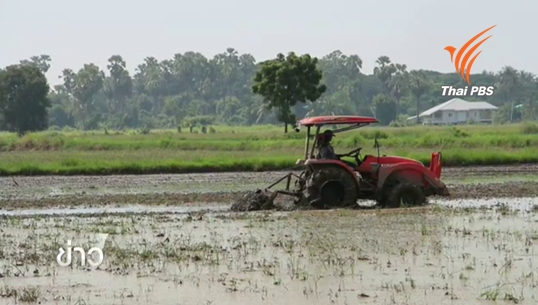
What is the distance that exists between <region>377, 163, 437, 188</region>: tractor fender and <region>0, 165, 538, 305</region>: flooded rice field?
0.60m

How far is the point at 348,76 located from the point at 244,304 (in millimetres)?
114668

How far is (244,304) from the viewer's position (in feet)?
27.9

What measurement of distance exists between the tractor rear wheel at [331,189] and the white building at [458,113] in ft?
237

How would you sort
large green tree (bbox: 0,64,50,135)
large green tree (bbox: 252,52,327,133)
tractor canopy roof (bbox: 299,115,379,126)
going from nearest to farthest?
tractor canopy roof (bbox: 299,115,379,126) → large green tree (bbox: 252,52,327,133) → large green tree (bbox: 0,64,50,135)

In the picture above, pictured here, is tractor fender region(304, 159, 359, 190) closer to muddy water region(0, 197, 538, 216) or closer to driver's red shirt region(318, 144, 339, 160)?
driver's red shirt region(318, 144, 339, 160)

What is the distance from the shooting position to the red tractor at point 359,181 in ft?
52.3

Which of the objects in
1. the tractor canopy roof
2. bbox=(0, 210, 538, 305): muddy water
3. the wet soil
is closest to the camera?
bbox=(0, 210, 538, 305): muddy water

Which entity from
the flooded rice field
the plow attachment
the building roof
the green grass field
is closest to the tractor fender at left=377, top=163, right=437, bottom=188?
the flooded rice field

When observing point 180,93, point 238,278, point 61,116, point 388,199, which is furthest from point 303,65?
point 180,93

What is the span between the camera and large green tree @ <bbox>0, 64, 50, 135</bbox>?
65.9 meters

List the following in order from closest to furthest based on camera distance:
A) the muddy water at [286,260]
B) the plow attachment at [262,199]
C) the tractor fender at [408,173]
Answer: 1. the muddy water at [286,260]
2. the tractor fender at [408,173]
3. the plow attachment at [262,199]

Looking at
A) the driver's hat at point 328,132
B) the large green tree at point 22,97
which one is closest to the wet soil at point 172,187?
the driver's hat at point 328,132

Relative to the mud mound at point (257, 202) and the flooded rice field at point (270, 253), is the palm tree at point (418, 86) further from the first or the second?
the flooded rice field at point (270, 253)

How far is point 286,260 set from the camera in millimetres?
10688
